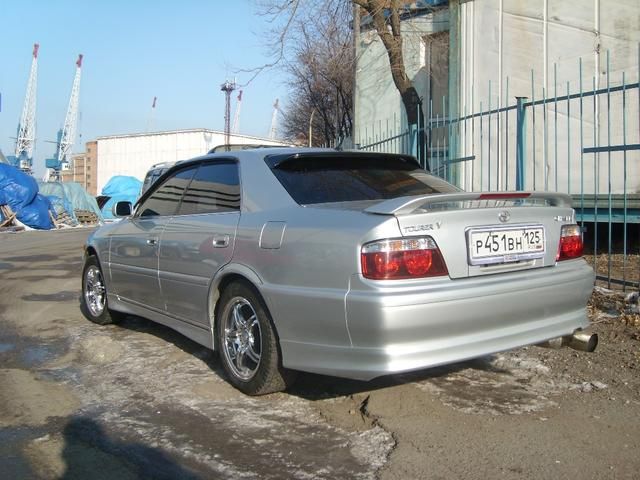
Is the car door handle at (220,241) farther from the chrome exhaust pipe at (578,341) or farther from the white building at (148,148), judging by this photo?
the white building at (148,148)

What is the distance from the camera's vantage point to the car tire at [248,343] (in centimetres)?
378

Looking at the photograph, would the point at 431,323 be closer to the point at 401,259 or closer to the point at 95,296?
the point at 401,259

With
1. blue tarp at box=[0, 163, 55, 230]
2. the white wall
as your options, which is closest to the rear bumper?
the white wall

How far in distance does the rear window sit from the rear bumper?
3.06ft

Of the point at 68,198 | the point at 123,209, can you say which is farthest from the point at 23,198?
the point at 123,209

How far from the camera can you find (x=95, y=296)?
21.0 ft

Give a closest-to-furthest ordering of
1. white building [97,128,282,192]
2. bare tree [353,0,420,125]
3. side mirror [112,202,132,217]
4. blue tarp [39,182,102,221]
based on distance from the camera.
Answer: side mirror [112,202,132,217]
bare tree [353,0,420,125]
blue tarp [39,182,102,221]
white building [97,128,282,192]

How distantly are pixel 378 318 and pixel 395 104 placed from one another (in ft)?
41.0

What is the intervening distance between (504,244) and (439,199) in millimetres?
491

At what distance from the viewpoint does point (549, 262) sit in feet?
12.5

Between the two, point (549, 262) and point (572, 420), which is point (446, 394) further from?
point (549, 262)

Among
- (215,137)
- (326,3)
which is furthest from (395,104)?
(215,137)

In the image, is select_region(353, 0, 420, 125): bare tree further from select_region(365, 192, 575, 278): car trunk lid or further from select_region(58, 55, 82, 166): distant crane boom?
select_region(58, 55, 82, 166): distant crane boom

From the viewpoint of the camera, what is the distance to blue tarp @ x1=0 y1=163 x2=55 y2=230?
23797mm
